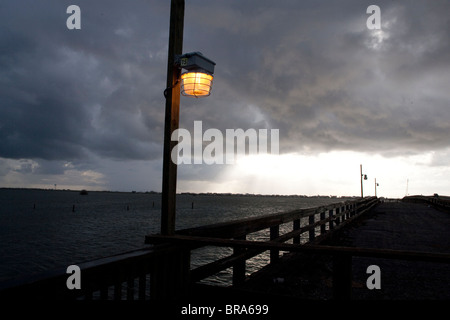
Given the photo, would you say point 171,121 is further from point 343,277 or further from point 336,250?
point 343,277

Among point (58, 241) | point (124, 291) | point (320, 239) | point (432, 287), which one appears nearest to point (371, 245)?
point (320, 239)

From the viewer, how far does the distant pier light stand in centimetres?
381

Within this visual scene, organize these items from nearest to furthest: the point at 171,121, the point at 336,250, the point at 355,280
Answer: the point at 336,250 < the point at 171,121 < the point at 355,280

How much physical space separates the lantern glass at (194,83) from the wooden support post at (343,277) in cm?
284

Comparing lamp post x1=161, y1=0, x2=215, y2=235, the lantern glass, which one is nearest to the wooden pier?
lamp post x1=161, y1=0, x2=215, y2=235

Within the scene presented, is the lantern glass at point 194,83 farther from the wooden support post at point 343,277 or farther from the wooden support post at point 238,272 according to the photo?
the wooden support post at point 343,277

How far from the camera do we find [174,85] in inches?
154

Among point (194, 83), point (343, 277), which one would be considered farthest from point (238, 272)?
point (194, 83)

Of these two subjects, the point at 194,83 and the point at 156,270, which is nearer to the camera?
the point at 156,270

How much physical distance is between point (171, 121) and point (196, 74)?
76 cm

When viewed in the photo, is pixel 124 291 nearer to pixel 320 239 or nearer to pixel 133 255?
pixel 320 239

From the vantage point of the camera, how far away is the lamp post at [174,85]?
3746mm

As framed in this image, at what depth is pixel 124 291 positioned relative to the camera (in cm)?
1295
